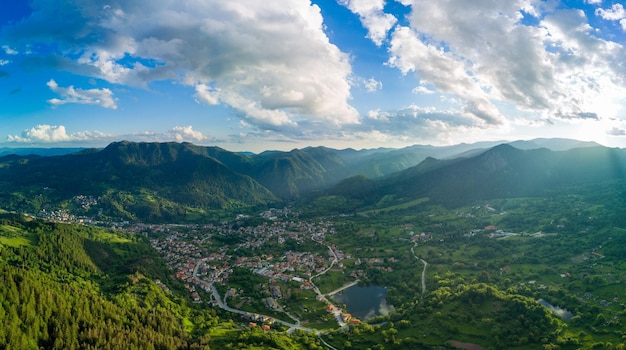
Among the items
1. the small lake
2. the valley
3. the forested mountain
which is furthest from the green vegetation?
the small lake

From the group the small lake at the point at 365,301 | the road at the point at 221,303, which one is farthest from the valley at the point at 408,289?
the small lake at the point at 365,301

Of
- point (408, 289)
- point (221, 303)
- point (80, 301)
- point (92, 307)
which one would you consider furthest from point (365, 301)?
point (80, 301)

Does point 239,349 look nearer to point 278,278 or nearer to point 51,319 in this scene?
point 51,319

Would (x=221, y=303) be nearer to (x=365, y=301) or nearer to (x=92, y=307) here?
(x=92, y=307)

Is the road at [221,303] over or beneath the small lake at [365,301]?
over

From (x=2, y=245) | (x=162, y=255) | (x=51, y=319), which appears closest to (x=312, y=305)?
(x=51, y=319)

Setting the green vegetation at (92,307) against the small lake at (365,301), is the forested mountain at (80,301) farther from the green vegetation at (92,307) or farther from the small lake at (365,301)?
the small lake at (365,301)

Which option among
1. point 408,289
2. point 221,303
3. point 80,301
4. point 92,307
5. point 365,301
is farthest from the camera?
point 408,289

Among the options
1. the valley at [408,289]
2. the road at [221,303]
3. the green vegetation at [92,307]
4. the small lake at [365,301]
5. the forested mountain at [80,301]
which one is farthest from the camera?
the small lake at [365,301]
